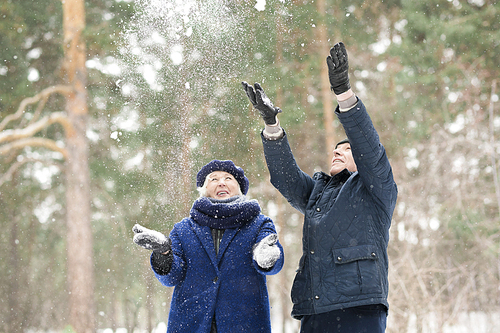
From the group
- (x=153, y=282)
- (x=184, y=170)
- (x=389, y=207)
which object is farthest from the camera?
(x=153, y=282)

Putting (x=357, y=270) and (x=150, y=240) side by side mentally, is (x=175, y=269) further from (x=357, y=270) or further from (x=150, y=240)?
(x=357, y=270)

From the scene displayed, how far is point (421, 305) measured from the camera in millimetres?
6246

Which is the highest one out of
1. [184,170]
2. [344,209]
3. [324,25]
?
[324,25]

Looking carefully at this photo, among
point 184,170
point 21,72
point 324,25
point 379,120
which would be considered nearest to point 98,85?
point 21,72

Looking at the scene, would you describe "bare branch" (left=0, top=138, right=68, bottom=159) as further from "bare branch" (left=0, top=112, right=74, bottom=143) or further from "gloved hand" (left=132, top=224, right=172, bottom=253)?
"gloved hand" (left=132, top=224, right=172, bottom=253)

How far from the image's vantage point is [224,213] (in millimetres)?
2584

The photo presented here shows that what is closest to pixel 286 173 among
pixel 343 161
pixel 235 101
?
pixel 343 161

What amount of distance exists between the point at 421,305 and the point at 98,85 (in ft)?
24.4

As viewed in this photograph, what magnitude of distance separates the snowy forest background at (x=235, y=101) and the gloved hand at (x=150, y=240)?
578 cm

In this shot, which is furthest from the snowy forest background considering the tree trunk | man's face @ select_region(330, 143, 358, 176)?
man's face @ select_region(330, 143, 358, 176)

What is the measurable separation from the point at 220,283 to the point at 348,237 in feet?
2.48

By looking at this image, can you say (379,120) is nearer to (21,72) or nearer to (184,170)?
(184,170)

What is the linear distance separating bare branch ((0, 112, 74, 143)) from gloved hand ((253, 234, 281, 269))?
26.5 feet

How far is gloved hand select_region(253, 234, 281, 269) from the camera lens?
7.52ft
